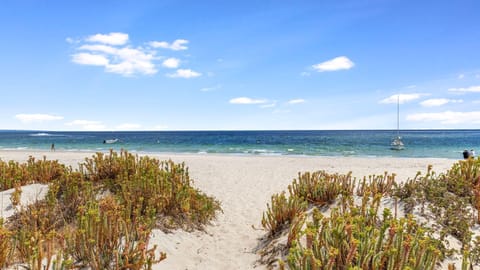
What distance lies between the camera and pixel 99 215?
4.78 m

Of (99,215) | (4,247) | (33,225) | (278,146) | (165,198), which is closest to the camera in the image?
(4,247)

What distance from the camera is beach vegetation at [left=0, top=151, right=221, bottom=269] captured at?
4406mm

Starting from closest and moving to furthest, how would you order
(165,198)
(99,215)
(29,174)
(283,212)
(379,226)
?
(99,215) → (379,226) → (283,212) → (165,198) → (29,174)

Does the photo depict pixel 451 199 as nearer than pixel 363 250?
No

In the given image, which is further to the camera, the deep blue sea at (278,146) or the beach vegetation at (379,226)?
the deep blue sea at (278,146)

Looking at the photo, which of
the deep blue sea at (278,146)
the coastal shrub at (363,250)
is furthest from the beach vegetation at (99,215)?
the deep blue sea at (278,146)

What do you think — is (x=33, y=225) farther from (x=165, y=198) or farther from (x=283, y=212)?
(x=283, y=212)

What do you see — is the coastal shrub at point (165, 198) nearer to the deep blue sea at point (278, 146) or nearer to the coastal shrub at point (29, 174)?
the coastal shrub at point (29, 174)

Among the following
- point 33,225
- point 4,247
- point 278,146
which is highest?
point 4,247

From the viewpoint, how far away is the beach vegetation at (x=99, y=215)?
4.41 metres

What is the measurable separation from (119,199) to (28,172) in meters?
3.75

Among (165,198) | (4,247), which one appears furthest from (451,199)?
(4,247)

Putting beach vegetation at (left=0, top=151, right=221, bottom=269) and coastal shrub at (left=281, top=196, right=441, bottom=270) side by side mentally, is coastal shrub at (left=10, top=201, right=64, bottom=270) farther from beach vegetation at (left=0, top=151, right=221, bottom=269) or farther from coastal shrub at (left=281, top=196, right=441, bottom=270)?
coastal shrub at (left=281, top=196, right=441, bottom=270)

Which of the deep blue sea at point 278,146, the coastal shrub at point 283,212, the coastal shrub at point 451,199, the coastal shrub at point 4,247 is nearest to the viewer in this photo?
the coastal shrub at point 4,247
